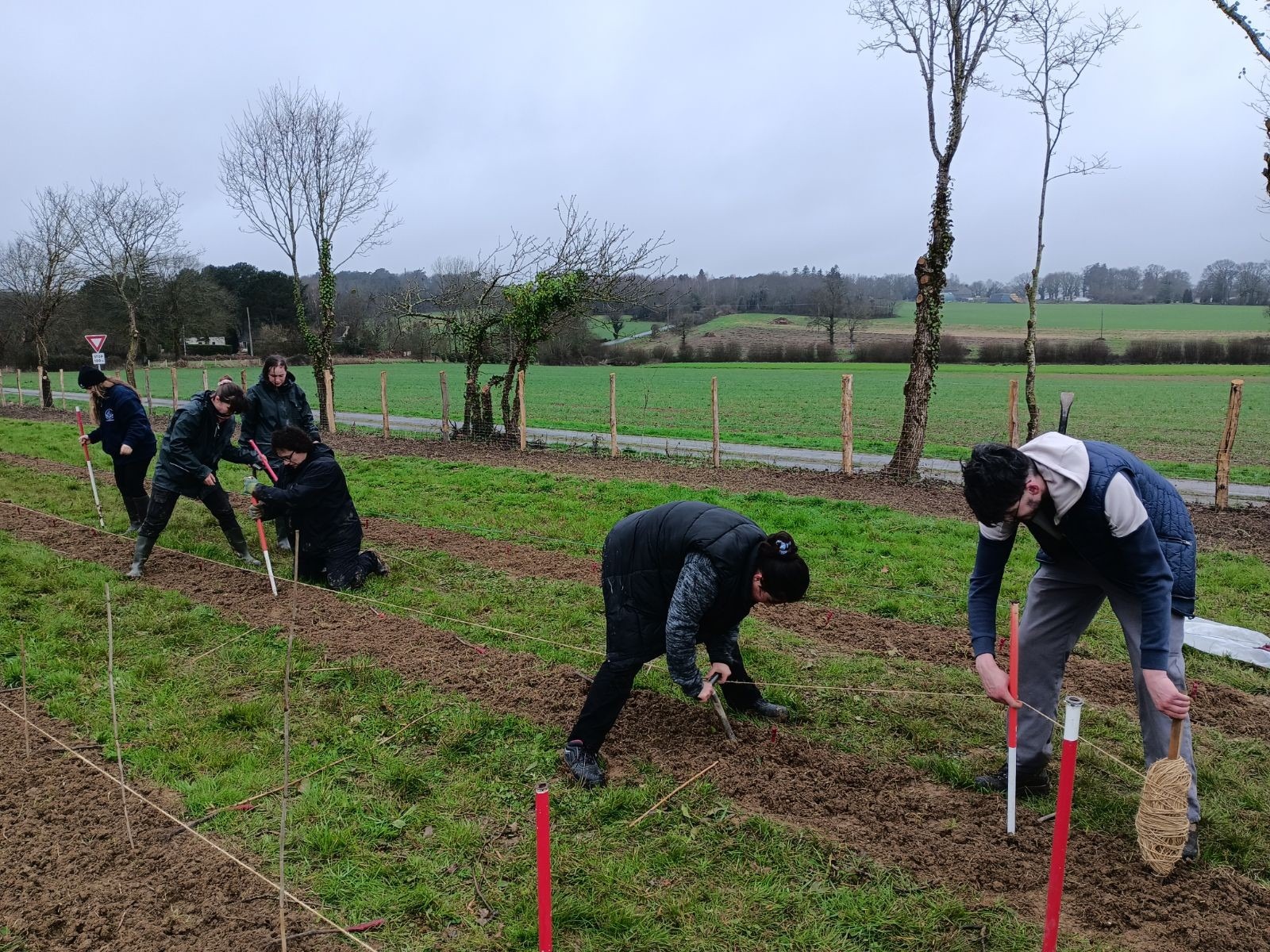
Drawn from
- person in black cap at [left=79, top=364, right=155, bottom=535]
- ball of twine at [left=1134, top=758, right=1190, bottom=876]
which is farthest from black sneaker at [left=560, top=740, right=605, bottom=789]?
person in black cap at [left=79, top=364, right=155, bottom=535]

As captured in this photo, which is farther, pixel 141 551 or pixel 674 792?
pixel 141 551

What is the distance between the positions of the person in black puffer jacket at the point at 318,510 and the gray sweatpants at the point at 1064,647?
5.42m

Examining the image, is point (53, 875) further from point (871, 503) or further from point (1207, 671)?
point (871, 503)

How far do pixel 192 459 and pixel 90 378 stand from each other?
1891 mm

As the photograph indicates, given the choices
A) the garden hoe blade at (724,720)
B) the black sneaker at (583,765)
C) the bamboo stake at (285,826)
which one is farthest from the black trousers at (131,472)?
the garden hoe blade at (724,720)

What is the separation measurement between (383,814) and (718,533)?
6.92 feet

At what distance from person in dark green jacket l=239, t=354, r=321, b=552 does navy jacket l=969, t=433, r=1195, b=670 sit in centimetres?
689

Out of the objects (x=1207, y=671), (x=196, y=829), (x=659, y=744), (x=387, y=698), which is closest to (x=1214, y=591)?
(x=1207, y=671)

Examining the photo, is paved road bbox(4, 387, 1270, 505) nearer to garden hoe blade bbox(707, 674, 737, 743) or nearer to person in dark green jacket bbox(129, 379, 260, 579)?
person in dark green jacket bbox(129, 379, 260, 579)

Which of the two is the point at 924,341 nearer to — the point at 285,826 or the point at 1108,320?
the point at 285,826

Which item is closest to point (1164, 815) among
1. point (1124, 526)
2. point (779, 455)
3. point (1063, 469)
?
point (1124, 526)

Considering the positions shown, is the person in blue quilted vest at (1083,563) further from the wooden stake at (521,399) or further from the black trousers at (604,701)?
the wooden stake at (521,399)

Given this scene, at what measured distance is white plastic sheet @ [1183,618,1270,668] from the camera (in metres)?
5.69

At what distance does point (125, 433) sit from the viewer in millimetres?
8469
